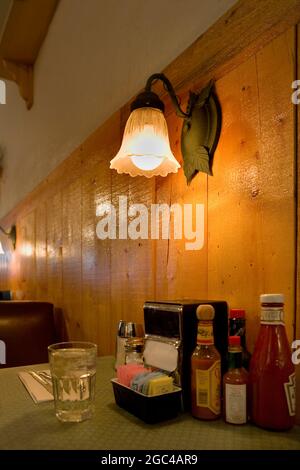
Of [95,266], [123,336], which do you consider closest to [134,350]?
[123,336]

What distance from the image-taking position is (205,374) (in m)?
0.85

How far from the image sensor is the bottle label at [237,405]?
2.67 ft

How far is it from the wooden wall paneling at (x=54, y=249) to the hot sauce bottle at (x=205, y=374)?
179 cm

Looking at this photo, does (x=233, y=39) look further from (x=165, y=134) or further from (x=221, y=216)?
(x=221, y=216)

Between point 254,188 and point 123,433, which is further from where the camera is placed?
point 254,188

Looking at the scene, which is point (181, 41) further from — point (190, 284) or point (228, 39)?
point (190, 284)

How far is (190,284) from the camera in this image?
1.26 metres

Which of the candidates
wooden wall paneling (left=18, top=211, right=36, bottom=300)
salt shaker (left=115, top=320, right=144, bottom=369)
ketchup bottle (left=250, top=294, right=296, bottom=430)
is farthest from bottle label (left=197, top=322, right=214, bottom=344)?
wooden wall paneling (left=18, top=211, right=36, bottom=300)

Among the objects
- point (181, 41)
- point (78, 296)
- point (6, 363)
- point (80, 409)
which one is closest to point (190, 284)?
point (80, 409)

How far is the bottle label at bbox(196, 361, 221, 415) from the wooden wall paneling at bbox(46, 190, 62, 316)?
5.93ft

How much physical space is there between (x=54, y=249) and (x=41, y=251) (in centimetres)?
38

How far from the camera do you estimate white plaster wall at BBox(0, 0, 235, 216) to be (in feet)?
4.78

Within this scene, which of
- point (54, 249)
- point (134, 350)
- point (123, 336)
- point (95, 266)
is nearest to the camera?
point (134, 350)

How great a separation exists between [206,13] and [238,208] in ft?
2.24
